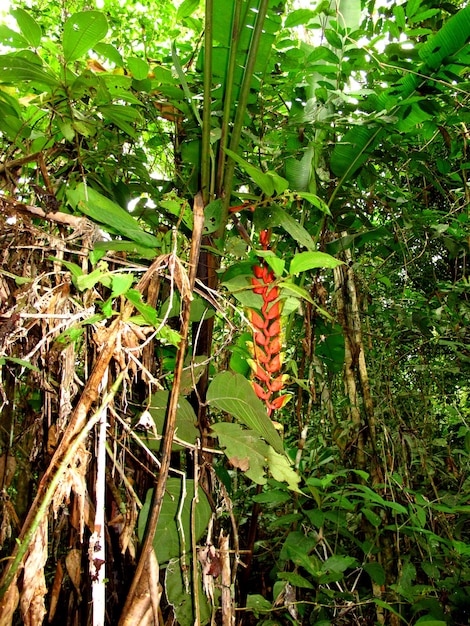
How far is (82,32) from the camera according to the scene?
0.76 meters

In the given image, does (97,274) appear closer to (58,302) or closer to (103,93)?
(58,302)

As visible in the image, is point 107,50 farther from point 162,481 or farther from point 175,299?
point 162,481

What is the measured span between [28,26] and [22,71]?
3.0 inches

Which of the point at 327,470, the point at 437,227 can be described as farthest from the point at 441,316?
the point at 327,470

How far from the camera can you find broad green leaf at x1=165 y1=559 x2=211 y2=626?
26.6 inches

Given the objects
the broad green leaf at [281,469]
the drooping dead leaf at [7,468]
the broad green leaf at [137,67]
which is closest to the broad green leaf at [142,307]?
the broad green leaf at [281,469]

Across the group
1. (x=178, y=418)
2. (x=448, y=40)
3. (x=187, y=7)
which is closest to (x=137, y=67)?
(x=187, y=7)

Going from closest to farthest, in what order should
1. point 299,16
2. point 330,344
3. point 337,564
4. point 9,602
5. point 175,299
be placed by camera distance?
point 9,602
point 175,299
point 299,16
point 337,564
point 330,344

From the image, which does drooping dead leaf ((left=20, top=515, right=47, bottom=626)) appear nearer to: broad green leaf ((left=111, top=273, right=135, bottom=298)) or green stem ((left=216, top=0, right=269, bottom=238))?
broad green leaf ((left=111, top=273, right=135, bottom=298))

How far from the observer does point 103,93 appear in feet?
2.83

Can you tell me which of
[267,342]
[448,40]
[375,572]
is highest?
[448,40]

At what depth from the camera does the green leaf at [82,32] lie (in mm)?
737

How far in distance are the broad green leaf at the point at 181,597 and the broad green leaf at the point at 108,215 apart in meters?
0.50

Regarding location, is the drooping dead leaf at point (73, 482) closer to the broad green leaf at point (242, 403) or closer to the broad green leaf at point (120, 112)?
the broad green leaf at point (242, 403)
